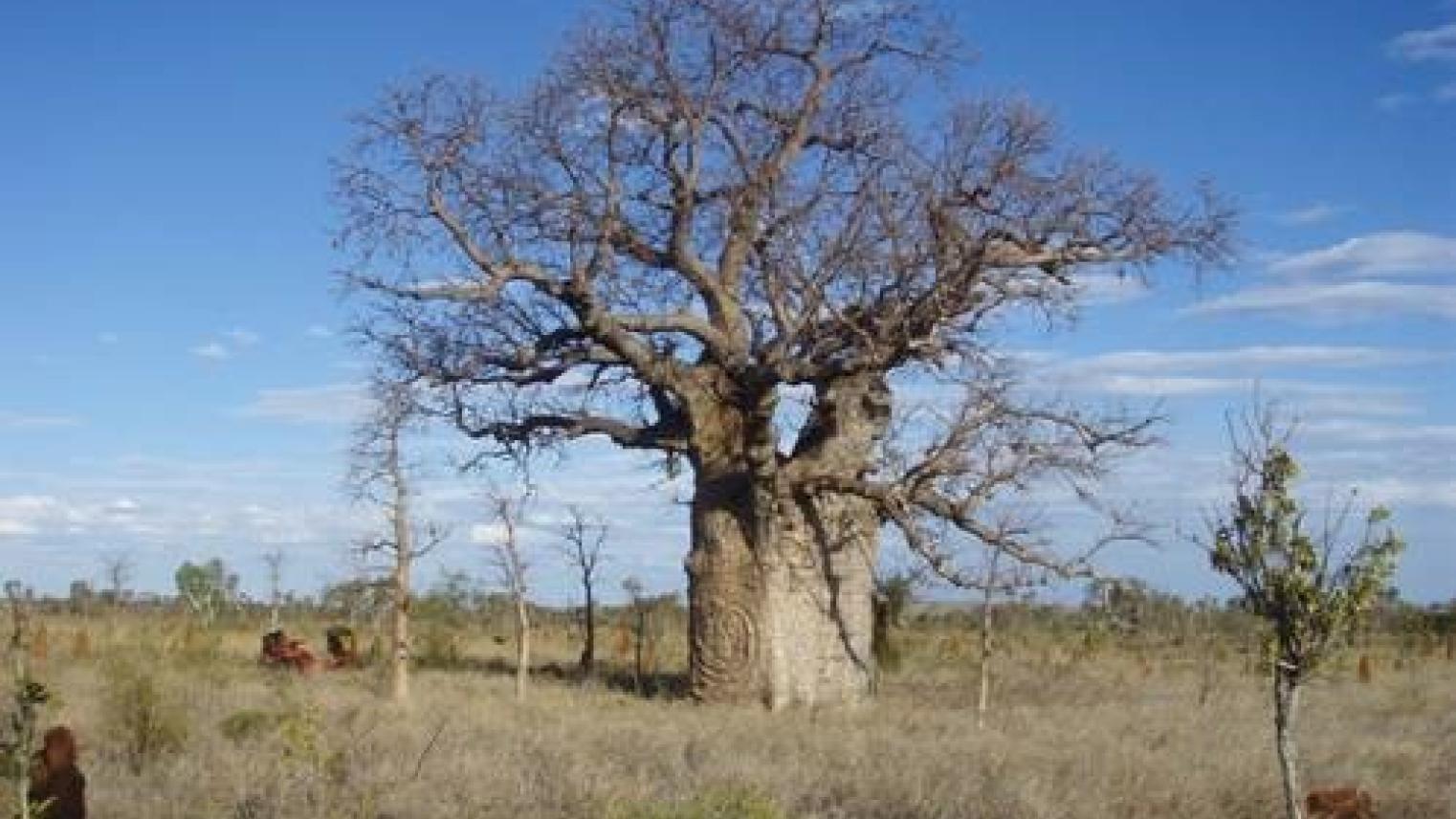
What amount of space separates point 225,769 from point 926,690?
1530 centimetres

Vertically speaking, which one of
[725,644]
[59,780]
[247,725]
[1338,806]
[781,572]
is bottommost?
[1338,806]

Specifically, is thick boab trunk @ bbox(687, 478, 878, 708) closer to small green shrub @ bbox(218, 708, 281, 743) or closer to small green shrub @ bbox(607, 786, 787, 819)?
small green shrub @ bbox(218, 708, 281, 743)

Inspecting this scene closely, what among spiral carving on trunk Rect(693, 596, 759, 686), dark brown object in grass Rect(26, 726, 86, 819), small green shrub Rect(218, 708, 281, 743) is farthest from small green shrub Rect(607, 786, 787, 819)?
spiral carving on trunk Rect(693, 596, 759, 686)

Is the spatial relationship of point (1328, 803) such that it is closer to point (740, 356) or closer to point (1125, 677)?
point (740, 356)

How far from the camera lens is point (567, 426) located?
2520 cm

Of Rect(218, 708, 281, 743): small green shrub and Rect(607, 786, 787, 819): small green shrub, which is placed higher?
Rect(218, 708, 281, 743): small green shrub

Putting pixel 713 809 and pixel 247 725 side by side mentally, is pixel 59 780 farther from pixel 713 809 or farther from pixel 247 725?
pixel 247 725

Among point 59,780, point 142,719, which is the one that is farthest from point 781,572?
point 59,780

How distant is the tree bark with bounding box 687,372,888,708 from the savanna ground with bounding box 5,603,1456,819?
0.80 metres

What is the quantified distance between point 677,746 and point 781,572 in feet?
23.0

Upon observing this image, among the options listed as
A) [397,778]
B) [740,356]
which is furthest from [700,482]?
[397,778]

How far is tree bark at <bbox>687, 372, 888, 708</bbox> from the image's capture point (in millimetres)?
23656

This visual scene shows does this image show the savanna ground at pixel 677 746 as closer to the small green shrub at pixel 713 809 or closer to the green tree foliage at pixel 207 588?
the small green shrub at pixel 713 809

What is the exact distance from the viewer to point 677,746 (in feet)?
55.8
